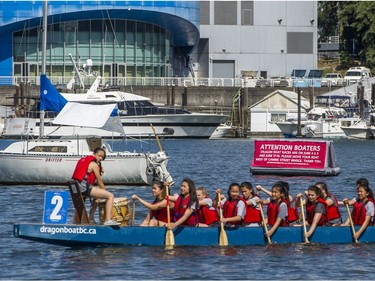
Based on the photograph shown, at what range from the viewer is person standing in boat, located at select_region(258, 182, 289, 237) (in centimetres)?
2773

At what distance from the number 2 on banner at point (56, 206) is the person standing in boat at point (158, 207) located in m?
1.45

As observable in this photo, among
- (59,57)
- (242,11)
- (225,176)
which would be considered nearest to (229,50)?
(242,11)

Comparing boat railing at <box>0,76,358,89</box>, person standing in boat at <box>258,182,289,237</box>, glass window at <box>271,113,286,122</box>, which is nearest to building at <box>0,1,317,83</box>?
boat railing at <box>0,76,358,89</box>

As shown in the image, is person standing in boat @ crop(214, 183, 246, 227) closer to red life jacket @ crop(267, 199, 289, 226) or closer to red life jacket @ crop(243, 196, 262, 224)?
red life jacket @ crop(243, 196, 262, 224)

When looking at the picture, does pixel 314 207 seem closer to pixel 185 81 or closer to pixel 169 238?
pixel 169 238

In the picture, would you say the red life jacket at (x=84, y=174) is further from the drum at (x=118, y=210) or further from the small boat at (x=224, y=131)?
the small boat at (x=224, y=131)

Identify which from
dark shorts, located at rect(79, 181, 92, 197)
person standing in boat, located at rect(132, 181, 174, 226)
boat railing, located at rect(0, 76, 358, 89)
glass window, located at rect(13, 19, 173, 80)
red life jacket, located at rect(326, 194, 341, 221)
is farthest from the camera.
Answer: glass window, located at rect(13, 19, 173, 80)

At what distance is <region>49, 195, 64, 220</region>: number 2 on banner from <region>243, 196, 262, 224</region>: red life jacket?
396 cm

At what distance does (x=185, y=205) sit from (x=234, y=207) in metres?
1.08

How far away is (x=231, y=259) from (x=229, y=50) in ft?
234

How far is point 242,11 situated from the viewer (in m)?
98.0

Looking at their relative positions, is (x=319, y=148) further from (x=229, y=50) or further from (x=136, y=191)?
(x=229, y=50)

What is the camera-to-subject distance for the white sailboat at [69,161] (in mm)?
43344

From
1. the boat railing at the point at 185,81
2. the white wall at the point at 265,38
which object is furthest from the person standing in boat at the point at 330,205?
the white wall at the point at 265,38
